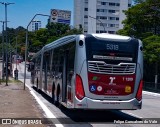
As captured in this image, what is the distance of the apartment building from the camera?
120562 millimetres

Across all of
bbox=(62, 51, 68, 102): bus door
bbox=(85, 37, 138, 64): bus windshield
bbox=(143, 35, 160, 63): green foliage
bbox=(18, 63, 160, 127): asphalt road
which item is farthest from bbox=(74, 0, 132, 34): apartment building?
bbox=(85, 37, 138, 64): bus windshield

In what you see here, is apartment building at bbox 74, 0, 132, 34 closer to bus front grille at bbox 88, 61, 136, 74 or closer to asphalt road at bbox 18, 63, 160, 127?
asphalt road at bbox 18, 63, 160, 127

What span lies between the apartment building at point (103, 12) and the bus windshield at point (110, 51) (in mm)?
104856

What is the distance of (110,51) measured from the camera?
1410 centimetres

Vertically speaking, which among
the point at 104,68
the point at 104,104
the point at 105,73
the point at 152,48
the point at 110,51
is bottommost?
the point at 104,104

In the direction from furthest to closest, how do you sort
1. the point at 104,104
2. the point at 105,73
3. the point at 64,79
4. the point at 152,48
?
the point at 152,48
the point at 64,79
the point at 105,73
the point at 104,104

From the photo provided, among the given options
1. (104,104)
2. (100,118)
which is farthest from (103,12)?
(104,104)

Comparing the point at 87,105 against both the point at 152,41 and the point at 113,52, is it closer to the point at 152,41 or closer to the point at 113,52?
the point at 113,52

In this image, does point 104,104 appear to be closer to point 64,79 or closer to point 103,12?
point 64,79

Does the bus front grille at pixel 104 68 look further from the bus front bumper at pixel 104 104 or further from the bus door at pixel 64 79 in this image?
the bus door at pixel 64 79

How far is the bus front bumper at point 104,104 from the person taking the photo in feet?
44.9

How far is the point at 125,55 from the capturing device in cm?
1425

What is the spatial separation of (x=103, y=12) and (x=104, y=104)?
364 ft

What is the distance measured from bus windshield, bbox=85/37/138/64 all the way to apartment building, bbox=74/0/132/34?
105m
